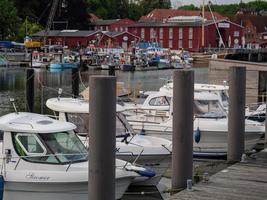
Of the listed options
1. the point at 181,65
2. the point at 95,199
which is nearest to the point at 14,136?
the point at 95,199

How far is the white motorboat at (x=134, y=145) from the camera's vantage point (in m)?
17.9

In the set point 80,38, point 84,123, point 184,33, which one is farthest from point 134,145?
point 184,33

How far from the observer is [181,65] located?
322ft

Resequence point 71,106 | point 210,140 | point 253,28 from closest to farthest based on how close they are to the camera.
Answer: point 71,106 → point 210,140 → point 253,28

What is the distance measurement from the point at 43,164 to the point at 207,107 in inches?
407

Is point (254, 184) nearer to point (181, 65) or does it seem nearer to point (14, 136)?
point (14, 136)

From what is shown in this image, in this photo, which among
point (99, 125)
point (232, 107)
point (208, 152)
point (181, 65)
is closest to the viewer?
point (99, 125)

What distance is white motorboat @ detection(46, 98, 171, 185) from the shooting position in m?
17.9

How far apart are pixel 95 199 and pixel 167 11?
16089 cm

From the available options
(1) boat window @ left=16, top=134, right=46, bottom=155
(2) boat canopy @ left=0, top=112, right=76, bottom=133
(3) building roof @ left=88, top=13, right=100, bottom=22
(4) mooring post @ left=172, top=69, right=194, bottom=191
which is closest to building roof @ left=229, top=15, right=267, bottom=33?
(3) building roof @ left=88, top=13, right=100, bottom=22

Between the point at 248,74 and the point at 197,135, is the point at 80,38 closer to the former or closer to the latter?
the point at 248,74

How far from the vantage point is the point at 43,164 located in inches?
A: 573

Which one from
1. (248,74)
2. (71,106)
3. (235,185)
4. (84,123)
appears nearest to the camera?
(235,185)

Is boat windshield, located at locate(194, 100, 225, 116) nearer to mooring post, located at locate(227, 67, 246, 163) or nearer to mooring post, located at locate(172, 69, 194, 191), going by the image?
mooring post, located at locate(227, 67, 246, 163)
